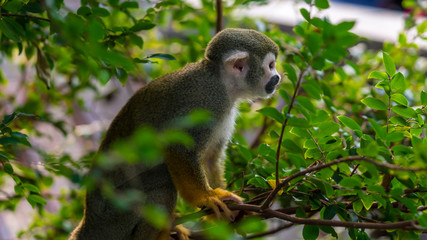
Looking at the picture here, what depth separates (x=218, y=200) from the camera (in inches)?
63.1

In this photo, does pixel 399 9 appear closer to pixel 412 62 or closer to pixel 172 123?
pixel 412 62

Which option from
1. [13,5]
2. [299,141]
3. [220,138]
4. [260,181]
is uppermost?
[13,5]

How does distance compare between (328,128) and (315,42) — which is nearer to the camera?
(315,42)

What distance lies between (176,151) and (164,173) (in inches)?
6.7

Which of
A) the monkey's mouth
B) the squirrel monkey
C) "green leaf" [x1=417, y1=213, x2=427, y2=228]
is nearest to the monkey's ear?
the squirrel monkey

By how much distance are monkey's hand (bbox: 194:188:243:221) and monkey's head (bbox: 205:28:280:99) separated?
0.50 meters

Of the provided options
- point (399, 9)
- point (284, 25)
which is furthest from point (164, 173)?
point (399, 9)

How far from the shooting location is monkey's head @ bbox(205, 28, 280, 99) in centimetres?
182

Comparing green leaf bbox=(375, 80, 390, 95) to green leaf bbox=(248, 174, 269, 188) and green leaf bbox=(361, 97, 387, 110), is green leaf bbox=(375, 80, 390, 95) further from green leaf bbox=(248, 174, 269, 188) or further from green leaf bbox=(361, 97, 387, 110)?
green leaf bbox=(248, 174, 269, 188)

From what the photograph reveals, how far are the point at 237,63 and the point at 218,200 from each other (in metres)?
0.60

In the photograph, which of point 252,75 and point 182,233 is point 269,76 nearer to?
point 252,75

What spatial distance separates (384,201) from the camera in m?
1.20

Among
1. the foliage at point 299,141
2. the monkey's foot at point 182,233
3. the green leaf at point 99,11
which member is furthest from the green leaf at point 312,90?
the monkey's foot at point 182,233

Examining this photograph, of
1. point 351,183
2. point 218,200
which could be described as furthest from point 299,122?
point 218,200
